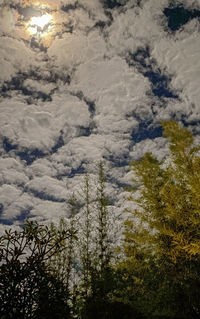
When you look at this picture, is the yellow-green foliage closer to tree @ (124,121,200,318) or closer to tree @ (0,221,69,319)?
tree @ (124,121,200,318)

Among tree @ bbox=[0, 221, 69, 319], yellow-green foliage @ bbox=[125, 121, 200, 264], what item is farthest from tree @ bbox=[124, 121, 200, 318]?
tree @ bbox=[0, 221, 69, 319]

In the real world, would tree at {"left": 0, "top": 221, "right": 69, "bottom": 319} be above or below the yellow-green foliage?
below

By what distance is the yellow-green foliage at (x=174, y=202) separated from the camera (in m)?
8.48

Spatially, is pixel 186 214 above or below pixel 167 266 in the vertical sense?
above

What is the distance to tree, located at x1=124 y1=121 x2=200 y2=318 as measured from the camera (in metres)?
8.62

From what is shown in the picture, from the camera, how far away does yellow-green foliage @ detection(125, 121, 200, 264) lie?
27.8ft

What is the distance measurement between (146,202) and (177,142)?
3.20 m

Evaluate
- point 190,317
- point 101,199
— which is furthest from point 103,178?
point 190,317

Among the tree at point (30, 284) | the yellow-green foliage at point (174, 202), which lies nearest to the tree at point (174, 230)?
the yellow-green foliage at point (174, 202)

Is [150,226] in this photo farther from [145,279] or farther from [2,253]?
[2,253]

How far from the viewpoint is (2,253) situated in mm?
2338

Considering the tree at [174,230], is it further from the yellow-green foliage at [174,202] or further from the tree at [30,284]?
the tree at [30,284]

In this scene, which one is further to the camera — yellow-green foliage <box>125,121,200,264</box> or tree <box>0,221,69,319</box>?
yellow-green foliage <box>125,121,200,264</box>

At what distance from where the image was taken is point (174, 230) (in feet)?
32.1
